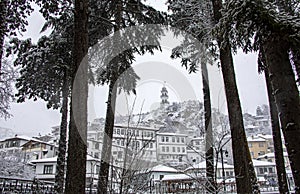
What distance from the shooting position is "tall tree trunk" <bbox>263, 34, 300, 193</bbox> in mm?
3342

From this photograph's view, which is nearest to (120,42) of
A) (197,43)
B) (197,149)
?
(197,43)

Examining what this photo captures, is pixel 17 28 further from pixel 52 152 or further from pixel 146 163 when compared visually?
pixel 52 152

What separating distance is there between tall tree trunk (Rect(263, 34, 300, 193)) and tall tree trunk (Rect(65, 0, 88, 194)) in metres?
3.65

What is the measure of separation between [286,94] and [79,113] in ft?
12.6

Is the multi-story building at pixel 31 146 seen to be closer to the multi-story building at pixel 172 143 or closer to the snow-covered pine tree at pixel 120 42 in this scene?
the multi-story building at pixel 172 143

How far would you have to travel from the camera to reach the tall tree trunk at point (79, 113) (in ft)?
16.7

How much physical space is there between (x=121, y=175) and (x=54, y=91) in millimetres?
9538

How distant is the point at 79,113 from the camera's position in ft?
18.1

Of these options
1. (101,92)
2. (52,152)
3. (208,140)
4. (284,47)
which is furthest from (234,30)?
(52,152)

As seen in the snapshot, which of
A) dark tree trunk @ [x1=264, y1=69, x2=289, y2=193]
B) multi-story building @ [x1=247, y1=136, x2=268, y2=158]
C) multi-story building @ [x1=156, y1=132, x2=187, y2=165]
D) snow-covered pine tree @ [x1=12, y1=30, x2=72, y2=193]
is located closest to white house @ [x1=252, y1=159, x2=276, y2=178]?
multi-story building @ [x1=247, y1=136, x2=268, y2=158]

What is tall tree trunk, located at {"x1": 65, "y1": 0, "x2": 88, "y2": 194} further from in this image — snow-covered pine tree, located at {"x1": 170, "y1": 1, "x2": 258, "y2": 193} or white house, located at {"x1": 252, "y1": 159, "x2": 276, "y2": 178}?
white house, located at {"x1": 252, "y1": 159, "x2": 276, "y2": 178}

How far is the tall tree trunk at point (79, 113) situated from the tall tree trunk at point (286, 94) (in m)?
3.65

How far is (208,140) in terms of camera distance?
929 centimetres

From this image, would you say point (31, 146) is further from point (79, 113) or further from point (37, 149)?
point (79, 113)
